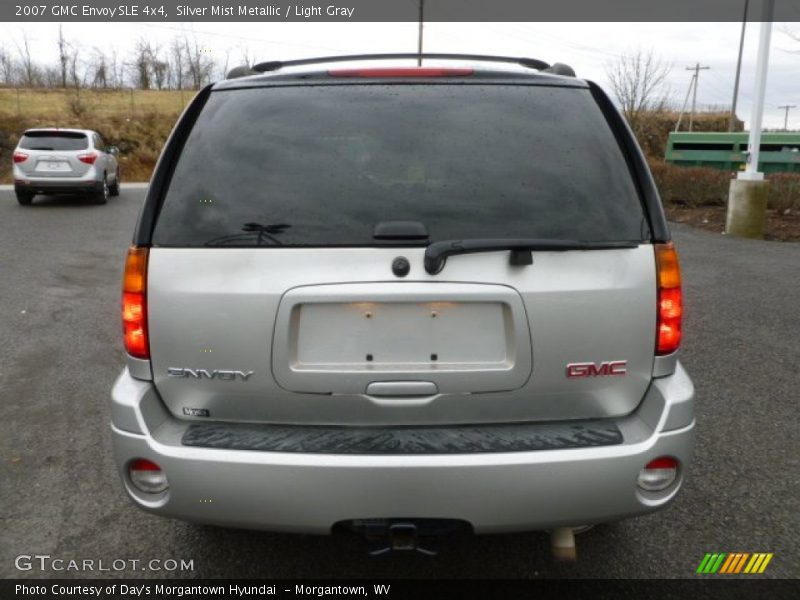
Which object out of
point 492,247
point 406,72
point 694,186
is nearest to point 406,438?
point 492,247

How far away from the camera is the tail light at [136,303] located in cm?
219

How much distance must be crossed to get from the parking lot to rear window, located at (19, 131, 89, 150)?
999 centimetres

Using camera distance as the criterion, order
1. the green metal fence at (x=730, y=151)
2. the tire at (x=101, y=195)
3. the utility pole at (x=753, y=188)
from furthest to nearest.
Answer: the green metal fence at (x=730, y=151)
the tire at (x=101, y=195)
the utility pole at (x=753, y=188)

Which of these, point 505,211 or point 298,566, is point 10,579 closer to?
point 298,566

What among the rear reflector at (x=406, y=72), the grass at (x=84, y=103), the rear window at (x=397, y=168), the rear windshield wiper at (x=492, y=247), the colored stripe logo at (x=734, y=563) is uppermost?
the grass at (x=84, y=103)

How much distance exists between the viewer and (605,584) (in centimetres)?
257

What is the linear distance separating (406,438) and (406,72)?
127cm

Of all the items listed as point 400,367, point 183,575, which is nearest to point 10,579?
point 183,575

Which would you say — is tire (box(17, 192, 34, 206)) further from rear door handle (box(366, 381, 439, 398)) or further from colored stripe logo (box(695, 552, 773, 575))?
colored stripe logo (box(695, 552, 773, 575))

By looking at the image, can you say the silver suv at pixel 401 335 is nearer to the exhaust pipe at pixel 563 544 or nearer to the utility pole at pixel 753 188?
the exhaust pipe at pixel 563 544

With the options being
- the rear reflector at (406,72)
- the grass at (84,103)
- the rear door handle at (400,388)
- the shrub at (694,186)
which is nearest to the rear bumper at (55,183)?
the shrub at (694,186)

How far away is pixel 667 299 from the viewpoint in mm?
2209

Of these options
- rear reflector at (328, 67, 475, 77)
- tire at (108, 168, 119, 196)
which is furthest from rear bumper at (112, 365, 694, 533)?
tire at (108, 168, 119, 196)

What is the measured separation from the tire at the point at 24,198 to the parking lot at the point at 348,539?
1036 cm
